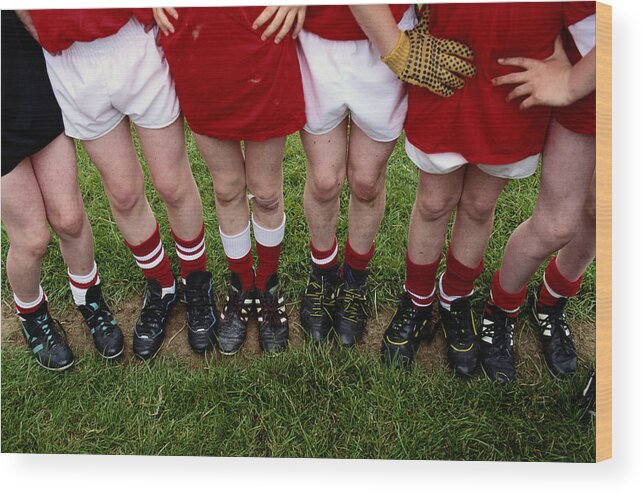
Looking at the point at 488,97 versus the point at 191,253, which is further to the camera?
the point at 191,253

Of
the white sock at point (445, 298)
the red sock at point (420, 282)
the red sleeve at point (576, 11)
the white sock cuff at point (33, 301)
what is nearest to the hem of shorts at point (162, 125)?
the white sock cuff at point (33, 301)

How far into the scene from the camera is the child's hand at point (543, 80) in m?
1.36

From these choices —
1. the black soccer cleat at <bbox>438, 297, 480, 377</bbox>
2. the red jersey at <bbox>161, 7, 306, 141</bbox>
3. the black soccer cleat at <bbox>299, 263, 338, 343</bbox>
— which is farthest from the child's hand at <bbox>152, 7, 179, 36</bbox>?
the black soccer cleat at <bbox>438, 297, 480, 377</bbox>

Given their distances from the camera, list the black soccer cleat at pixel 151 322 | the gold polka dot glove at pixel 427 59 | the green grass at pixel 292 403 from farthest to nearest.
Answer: the black soccer cleat at pixel 151 322 → the green grass at pixel 292 403 → the gold polka dot glove at pixel 427 59

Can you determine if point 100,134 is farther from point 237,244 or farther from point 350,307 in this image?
point 350,307

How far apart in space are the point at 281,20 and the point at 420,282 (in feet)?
2.23

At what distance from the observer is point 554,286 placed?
1.63 m

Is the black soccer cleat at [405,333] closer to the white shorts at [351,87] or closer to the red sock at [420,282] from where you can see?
the red sock at [420,282]

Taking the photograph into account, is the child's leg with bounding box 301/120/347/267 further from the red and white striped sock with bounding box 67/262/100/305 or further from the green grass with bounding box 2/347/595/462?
the red and white striped sock with bounding box 67/262/100/305

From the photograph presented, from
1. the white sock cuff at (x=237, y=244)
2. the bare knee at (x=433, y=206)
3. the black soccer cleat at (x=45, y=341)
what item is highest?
the bare knee at (x=433, y=206)

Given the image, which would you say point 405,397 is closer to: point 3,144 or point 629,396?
point 629,396

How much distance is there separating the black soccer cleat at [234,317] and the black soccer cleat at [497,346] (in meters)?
0.57

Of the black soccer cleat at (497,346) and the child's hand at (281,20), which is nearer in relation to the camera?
the child's hand at (281,20)

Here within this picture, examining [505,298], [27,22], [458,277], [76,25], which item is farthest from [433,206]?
[27,22]
